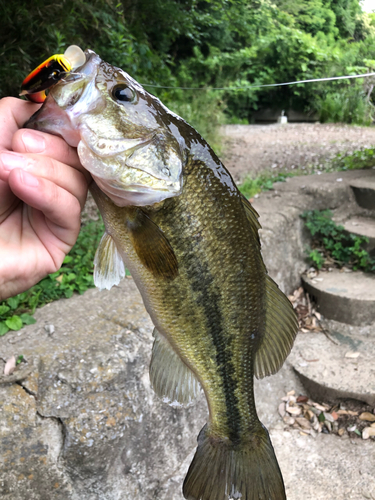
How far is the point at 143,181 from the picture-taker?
100 cm

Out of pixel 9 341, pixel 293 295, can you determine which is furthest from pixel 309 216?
pixel 9 341

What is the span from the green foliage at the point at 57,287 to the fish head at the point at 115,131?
179 cm

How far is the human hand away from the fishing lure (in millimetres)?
109

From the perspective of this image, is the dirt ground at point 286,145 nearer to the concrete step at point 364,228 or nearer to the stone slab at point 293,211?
the stone slab at point 293,211

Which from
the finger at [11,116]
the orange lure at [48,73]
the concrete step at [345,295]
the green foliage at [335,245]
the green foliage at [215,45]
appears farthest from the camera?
the green foliage at [335,245]

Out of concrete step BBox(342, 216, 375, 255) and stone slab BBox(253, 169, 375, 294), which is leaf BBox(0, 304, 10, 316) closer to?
stone slab BBox(253, 169, 375, 294)

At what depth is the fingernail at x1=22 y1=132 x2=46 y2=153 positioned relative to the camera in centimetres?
96

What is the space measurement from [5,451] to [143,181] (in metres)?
1.62

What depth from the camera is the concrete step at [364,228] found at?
170 inches

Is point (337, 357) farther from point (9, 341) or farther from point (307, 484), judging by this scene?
point (9, 341)

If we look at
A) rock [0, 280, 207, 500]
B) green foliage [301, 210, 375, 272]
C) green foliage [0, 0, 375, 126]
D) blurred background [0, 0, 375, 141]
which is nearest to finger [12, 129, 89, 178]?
rock [0, 280, 207, 500]

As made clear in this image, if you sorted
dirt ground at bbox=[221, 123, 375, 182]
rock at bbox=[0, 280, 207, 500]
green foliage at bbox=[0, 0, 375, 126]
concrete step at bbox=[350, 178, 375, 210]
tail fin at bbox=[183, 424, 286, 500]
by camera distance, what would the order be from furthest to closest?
dirt ground at bbox=[221, 123, 375, 182] → concrete step at bbox=[350, 178, 375, 210] → green foliage at bbox=[0, 0, 375, 126] → rock at bbox=[0, 280, 207, 500] → tail fin at bbox=[183, 424, 286, 500]

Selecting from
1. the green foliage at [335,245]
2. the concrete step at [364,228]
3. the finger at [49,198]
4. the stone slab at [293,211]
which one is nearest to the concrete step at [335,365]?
the stone slab at [293,211]

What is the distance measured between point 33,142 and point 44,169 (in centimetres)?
7
